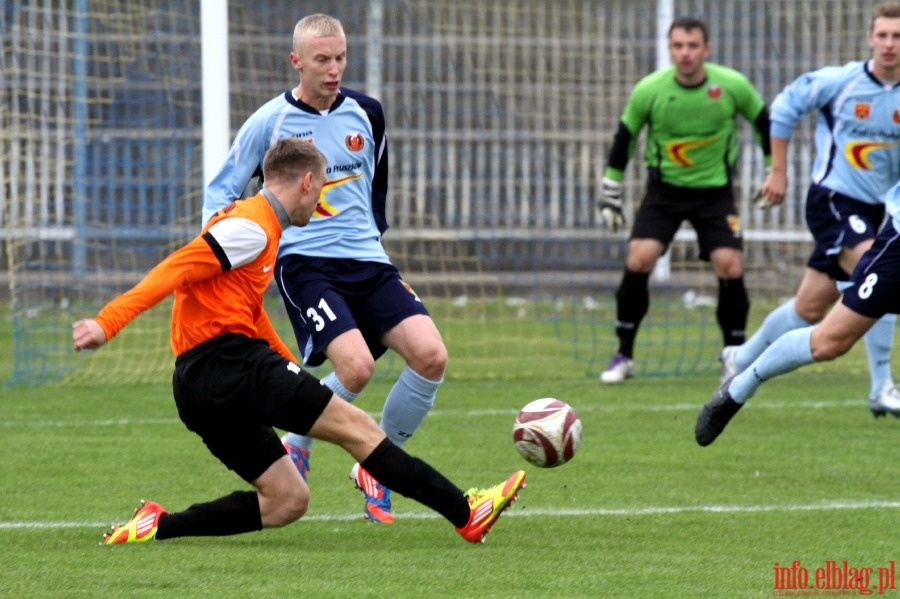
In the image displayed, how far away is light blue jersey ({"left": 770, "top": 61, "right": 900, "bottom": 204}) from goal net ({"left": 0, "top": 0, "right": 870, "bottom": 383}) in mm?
2675

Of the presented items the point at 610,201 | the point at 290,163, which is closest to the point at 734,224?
the point at 610,201

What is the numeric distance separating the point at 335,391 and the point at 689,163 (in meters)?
4.27

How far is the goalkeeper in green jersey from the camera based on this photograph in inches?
376

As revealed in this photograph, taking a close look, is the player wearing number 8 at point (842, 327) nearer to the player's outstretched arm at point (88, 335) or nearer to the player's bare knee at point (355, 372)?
the player's bare knee at point (355, 372)

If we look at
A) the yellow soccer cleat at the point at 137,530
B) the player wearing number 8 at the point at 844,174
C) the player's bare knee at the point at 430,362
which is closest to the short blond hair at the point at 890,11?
the player wearing number 8 at the point at 844,174

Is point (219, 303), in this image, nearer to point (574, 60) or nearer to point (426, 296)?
point (426, 296)

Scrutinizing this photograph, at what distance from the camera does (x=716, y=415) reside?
6531mm

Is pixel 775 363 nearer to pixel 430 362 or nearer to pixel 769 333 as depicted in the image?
pixel 430 362

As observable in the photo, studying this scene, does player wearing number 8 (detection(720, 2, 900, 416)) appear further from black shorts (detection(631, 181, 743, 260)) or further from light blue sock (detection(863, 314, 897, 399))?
black shorts (detection(631, 181, 743, 260))

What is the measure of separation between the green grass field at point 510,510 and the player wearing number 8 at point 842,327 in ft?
1.14

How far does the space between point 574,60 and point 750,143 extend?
1981 mm

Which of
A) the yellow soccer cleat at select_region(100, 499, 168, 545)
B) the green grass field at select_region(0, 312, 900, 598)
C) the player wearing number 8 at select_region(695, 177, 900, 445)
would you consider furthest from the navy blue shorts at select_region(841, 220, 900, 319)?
the yellow soccer cleat at select_region(100, 499, 168, 545)

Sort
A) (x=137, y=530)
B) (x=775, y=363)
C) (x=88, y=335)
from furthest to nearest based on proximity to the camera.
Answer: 1. (x=775, y=363)
2. (x=137, y=530)
3. (x=88, y=335)

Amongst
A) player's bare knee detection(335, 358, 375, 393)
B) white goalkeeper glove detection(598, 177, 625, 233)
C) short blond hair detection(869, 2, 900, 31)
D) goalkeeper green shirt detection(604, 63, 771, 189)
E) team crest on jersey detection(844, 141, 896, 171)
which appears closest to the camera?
player's bare knee detection(335, 358, 375, 393)
